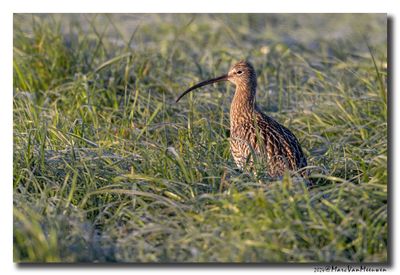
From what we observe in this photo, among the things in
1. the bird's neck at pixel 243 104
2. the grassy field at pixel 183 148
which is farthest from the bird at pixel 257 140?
the grassy field at pixel 183 148

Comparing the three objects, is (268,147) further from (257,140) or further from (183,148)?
(183,148)

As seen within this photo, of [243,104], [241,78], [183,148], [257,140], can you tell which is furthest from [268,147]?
[241,78]

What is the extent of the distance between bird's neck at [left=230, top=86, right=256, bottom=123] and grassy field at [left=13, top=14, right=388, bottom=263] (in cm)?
22

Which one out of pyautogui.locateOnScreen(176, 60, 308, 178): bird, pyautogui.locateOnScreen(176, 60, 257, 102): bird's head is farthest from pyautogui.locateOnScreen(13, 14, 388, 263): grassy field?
pyautogui.locateOnScreen(176, 60, 257, 102): bird's head

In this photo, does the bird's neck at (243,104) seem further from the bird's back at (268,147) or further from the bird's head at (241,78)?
the bird's back at (268,147)

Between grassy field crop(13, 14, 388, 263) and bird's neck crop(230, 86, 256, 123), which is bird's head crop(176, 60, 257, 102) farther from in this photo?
grassy field crop(13, 14, 388, 263)

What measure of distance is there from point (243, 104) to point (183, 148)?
1172 mm

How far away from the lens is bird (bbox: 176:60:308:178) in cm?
729

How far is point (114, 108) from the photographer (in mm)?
8914

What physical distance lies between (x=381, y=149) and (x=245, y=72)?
1.83 meters

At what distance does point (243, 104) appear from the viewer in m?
8.42

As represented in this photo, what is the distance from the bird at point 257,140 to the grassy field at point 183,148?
0.17m
